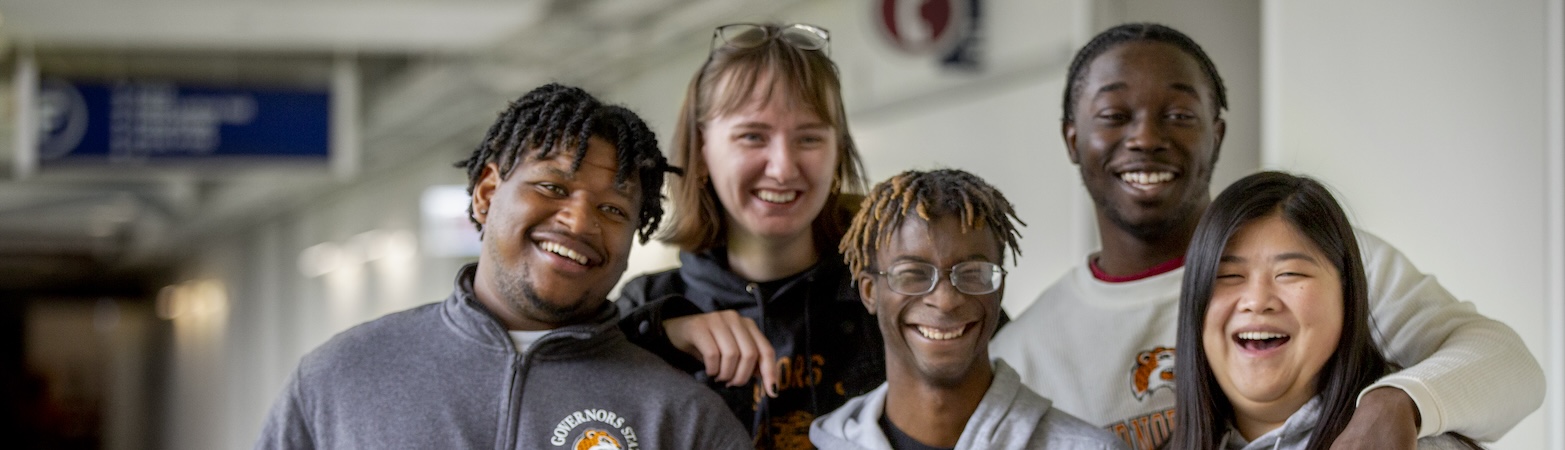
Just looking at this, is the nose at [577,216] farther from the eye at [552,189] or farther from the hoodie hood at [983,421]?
the hoodie hood at [983,421]

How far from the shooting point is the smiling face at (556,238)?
86.7 inches

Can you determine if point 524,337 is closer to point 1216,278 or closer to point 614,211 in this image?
point 614,211

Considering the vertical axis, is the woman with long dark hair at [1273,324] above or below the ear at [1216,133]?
below

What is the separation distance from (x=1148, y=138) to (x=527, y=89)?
365 centimetres

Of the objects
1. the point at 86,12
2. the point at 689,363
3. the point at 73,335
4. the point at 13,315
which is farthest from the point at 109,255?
the point at 689,363

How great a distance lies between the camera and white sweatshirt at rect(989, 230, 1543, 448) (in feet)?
6.45

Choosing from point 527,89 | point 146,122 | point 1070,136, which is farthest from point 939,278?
point 146,122

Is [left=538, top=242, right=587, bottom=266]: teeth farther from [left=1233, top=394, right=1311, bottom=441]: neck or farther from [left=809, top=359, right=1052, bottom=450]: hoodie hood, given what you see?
[left=1233, top=394, right=1311, bottom=441]: neck

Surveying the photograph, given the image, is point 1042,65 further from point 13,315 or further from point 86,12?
point 13,315

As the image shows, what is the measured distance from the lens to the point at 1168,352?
2410 mm

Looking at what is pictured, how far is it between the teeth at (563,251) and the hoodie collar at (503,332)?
0.37ft

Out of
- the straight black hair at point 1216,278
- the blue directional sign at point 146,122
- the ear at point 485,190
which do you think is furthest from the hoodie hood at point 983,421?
the blue directional sign at point 146,122

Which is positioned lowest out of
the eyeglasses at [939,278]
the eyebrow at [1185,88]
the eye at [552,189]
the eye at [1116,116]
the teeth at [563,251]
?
the eyeglasses at [939,278]

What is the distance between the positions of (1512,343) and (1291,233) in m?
0.39
